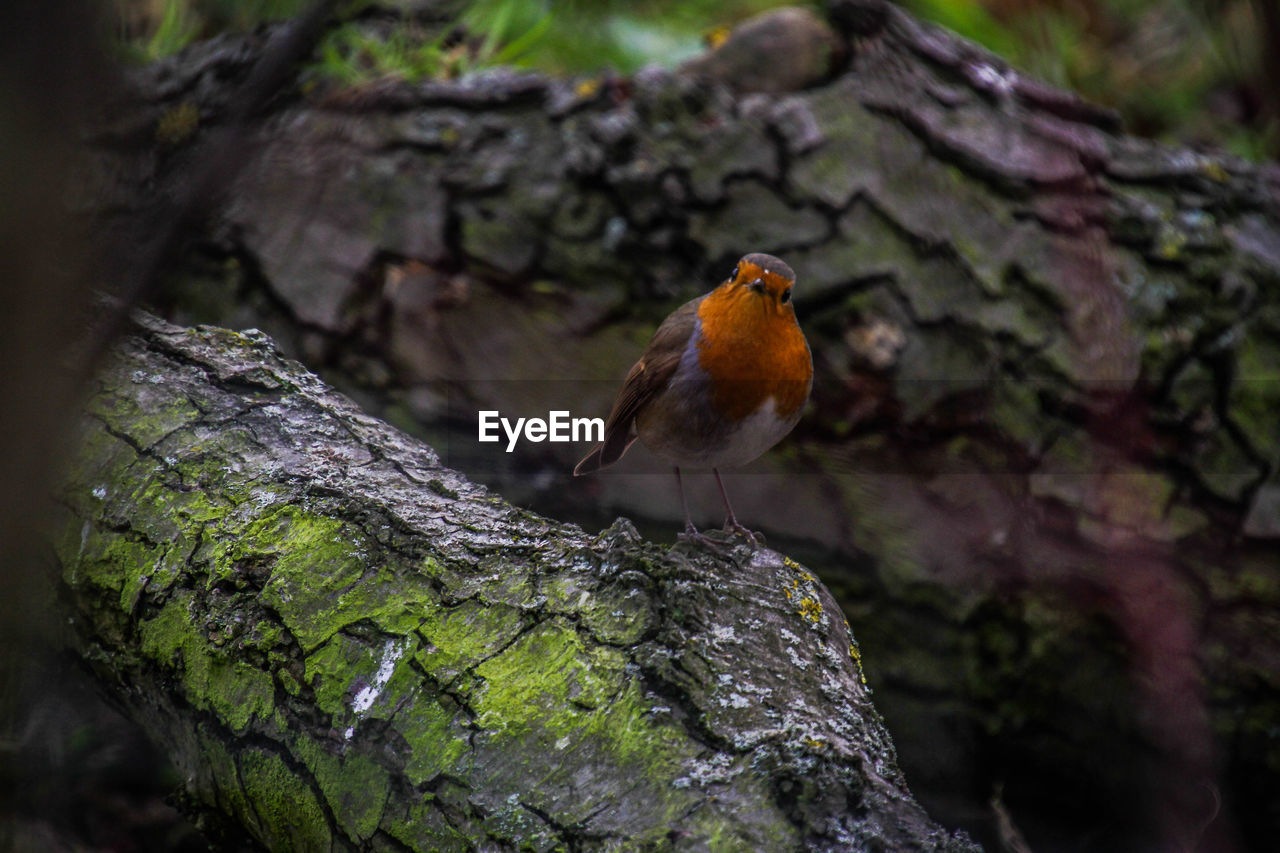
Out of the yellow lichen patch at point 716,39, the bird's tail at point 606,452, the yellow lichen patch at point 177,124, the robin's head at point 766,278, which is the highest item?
the yellow lichen patch at point 177,124

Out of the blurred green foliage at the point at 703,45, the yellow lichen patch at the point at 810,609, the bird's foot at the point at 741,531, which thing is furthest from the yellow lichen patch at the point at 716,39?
the yellow lichen patch at the point at 810,609

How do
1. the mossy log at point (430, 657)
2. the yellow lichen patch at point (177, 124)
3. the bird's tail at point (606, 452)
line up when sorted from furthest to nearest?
the bird's tail at point (606, 452)
the mossy log at point (430, 657)
the yellow lichen patch at point (177, 124)

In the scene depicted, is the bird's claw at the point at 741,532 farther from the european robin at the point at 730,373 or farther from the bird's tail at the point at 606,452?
the bird's tail at the point at 606,452

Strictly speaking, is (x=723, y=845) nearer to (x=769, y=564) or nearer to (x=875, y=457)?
(x=769, y=564)

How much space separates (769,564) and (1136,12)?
4.50m

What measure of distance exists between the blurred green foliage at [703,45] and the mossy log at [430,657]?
2.34 ft

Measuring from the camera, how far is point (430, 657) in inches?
52.3

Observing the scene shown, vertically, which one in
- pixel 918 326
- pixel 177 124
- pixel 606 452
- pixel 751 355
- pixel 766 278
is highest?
pixel 177 124

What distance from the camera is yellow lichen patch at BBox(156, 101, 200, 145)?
0.59m

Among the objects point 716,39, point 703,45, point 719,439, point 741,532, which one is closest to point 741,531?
point 741,532

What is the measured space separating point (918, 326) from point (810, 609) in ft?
4.37

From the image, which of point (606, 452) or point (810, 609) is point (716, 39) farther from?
point (810, 609)

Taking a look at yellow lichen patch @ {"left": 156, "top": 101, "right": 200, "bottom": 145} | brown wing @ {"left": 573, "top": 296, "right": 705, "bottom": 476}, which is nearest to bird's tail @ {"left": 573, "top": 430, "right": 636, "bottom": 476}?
brown wing @ {"left": 573, "top": 296, "right": 705, "bottom": 476}

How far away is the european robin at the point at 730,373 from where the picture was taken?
1869mm
